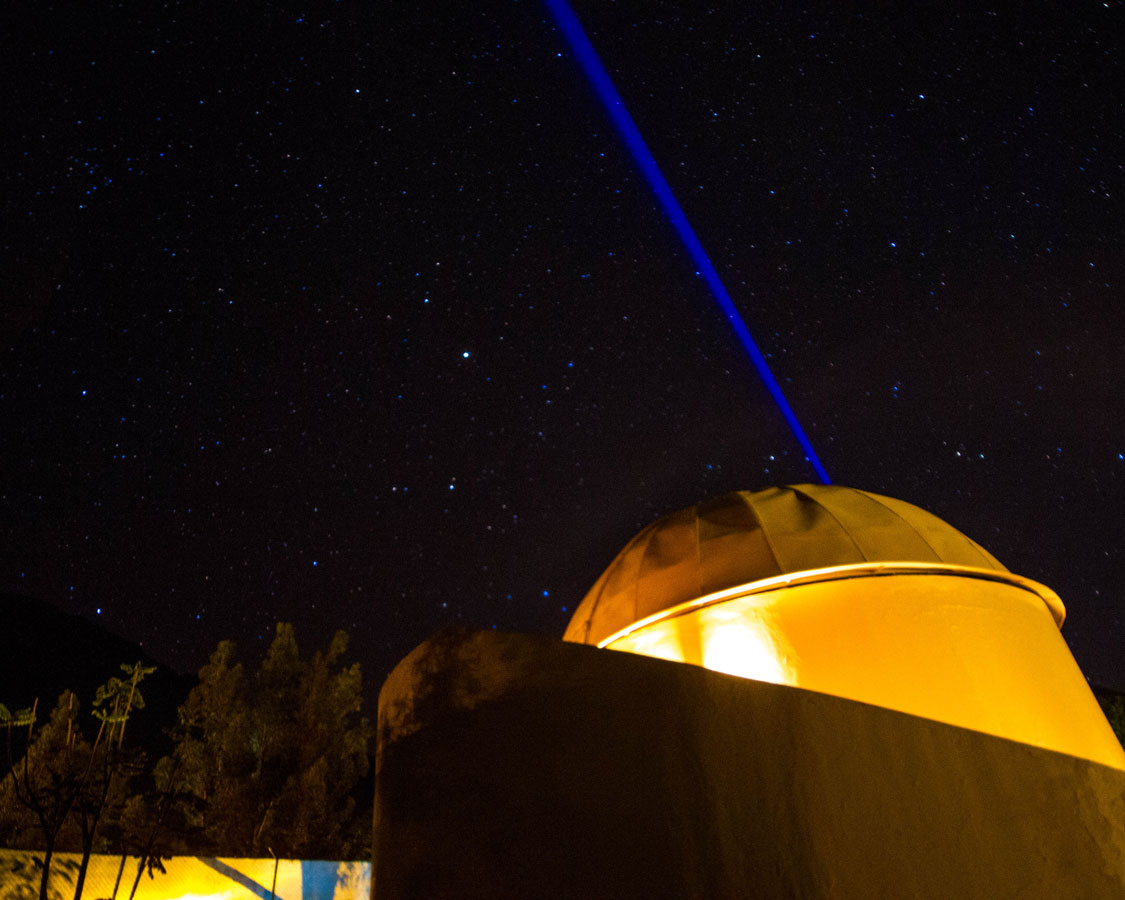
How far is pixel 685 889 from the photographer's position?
9.87ft

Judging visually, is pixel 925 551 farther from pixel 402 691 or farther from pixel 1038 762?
pixel 402 691

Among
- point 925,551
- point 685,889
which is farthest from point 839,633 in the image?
point 685,889

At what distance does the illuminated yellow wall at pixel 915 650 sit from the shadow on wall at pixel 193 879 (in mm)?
5188

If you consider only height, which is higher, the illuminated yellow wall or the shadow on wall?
the illuminated yellow wall

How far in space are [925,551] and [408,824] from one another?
15.9 feet

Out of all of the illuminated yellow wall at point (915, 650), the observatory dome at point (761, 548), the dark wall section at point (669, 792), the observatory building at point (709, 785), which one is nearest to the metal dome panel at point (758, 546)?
the observatory dome at point (761, 548)

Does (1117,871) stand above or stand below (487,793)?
below

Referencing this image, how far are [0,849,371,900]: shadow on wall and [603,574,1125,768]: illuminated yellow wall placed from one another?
17.0ft

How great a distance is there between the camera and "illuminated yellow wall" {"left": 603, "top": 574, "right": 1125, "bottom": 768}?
5094mm

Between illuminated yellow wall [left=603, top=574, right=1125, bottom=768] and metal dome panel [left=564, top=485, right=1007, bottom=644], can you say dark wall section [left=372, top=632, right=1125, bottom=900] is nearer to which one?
illuminated yellow wall [left=603, top=574, right=1125, bottom=768]

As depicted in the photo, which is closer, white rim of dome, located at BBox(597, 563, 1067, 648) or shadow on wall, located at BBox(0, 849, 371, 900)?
white rim of dome, located at BBox(597, 563, 1067, 648)

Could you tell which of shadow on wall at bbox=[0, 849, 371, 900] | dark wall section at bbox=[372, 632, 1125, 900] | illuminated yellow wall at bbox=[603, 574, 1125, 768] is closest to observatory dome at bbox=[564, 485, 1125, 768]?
illuminated yellow wall at bbox=[603, 574, 1125, 768]

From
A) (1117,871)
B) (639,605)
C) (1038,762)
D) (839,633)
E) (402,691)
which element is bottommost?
(1117,871)

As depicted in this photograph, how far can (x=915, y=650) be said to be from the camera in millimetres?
5254
